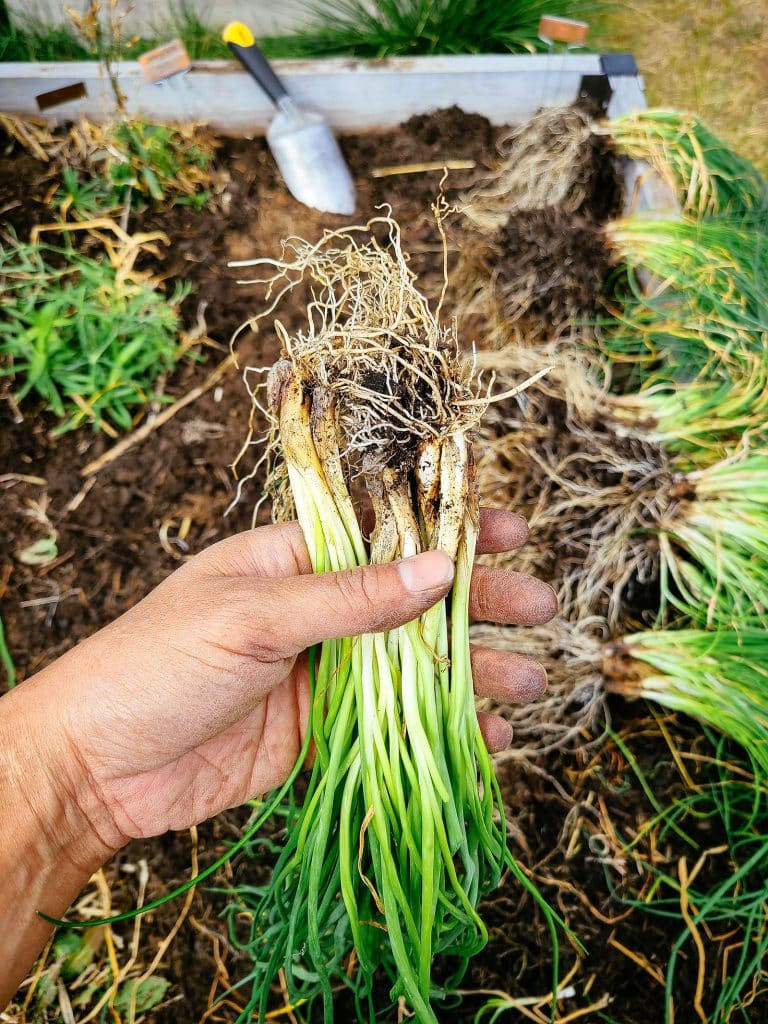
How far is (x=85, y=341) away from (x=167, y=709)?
1.40m

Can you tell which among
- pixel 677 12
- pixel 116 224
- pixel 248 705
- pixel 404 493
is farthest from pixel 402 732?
pixel 677 12

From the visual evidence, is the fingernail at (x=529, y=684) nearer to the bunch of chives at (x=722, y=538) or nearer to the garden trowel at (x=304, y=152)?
the bunch of chives at (x=722, y=538)

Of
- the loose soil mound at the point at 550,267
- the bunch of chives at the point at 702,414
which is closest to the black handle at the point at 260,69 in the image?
the loose soil mound at the point at 550,267

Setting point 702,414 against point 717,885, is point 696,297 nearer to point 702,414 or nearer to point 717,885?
point 702,414

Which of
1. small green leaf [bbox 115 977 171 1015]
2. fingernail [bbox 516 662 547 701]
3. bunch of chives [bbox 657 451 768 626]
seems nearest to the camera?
fingernail [bbox 516 662 547 701]

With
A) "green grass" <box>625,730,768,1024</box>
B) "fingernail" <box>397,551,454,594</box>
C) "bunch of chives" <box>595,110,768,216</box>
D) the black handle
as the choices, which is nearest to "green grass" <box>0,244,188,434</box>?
the black handle

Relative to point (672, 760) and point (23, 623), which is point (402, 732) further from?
point (23, 623)

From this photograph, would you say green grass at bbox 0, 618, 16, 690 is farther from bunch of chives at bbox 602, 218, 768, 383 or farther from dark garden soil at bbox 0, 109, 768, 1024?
bunch of chives at bbox 602, 218, 768, 383

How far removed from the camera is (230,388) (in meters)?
2.27

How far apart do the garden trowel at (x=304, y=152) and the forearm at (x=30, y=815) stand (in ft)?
6.24

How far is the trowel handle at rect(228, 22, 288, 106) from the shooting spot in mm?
2273

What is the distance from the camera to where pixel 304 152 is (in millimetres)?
2418

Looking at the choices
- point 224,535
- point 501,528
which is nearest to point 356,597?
point 501,528

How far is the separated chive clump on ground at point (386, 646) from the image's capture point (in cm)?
126
